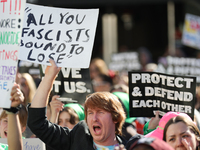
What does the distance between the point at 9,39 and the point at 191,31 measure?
21.9 feet

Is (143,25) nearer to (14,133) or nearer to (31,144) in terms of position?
(31,144)

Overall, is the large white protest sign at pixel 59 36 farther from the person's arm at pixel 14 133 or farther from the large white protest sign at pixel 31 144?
the large white protest sign at pixel 31 144

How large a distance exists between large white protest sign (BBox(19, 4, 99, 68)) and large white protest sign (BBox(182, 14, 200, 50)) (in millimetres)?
6015

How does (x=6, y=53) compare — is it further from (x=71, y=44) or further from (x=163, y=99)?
(x=163, y=99)

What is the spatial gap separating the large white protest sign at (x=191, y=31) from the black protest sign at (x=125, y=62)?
1.41m

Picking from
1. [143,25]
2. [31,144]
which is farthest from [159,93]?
[143,25]

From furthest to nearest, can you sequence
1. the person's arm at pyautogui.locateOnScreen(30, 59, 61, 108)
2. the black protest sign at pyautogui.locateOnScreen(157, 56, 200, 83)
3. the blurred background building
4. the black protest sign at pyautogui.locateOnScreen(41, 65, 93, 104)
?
the blurred background building → the black protest sign at pyautogui.locateOnScreen(157, 56, 200, 83) → the black protest sign at pyautogui.locateOnScreen(41, 65, 93, 104) → the person's arm at pyautogui.locateOnScreen(30, 59, 61, 108)

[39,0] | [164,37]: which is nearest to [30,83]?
[39,0]

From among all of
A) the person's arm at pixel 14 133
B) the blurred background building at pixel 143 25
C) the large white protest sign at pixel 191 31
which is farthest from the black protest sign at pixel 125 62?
the person's arm at pixel 14 133

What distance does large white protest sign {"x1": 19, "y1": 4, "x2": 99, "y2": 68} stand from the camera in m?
3.96

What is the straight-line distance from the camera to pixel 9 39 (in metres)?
3.81

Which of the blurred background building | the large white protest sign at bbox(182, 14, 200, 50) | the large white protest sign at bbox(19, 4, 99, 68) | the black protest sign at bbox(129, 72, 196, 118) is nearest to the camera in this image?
the large white protest sign at bbox(19, 4, 99, 68)

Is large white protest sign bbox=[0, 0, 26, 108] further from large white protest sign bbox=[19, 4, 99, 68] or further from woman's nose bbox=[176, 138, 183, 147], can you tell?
woman's nose bbox=[176, 138, 183, 147]

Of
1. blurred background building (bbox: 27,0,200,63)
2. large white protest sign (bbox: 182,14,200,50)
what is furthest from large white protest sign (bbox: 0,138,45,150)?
blurred background building (bbox: 27,0,200,63)
